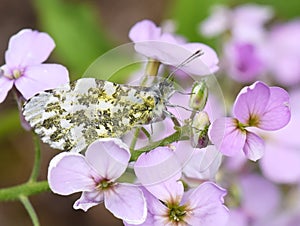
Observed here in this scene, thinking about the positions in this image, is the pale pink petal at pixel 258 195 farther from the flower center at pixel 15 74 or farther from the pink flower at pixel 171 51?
the flower center at pixel 15 74

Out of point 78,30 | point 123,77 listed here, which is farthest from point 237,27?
point 78,30

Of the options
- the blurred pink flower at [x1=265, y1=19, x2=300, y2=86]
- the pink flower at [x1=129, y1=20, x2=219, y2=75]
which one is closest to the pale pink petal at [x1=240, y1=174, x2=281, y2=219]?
the blurred pink flower at [x1=265, y1=19, x2=300, y2=86]

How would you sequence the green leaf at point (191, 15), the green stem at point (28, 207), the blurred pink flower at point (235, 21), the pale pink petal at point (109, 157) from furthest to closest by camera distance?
the green leaf at point (191, 15) → the blurred pink flower at point (235, 21) → the green stem at point (28, 207) → the pale pink petal at point (109, 157)

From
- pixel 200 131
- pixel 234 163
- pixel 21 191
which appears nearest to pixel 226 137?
pixel 200 131

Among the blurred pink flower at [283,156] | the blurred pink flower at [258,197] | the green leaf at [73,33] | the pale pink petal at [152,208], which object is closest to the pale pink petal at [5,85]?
the pale pink petal at [152,208]

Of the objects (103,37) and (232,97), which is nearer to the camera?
(232,97)

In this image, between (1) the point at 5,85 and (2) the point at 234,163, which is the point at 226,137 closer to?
(1) the point at 5,85

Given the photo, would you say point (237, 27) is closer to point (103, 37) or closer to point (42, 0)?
point (103, 37)
